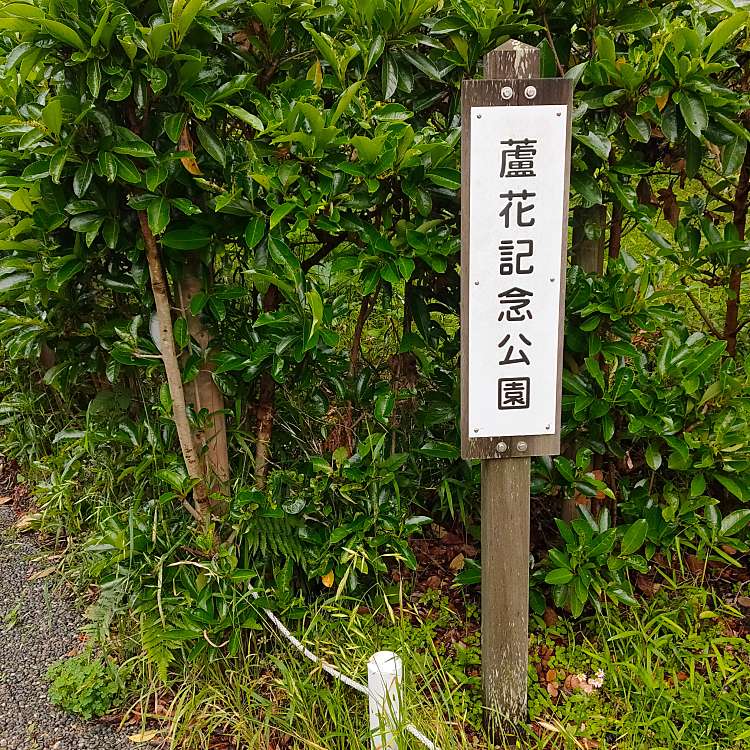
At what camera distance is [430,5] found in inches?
77.5

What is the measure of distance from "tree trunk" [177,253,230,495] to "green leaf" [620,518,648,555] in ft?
4.29

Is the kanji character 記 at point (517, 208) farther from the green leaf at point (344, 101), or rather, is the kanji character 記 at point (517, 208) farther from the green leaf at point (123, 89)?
the green leaf at point (123, 89)

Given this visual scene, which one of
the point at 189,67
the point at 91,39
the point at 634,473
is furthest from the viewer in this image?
the point at 634,473

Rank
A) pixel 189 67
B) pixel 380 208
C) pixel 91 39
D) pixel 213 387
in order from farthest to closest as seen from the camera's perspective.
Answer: pixel 213 387, pixel 380 208, pixel 189 67, pixel 91 39

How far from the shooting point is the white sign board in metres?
1.75

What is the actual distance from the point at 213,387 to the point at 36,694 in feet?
3.89

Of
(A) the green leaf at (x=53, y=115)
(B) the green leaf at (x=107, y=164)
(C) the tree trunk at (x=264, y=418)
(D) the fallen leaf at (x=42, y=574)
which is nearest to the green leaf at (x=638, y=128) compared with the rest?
(C) the tree trunk at (x=264, y=418)

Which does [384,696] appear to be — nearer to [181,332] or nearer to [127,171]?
[181,332]

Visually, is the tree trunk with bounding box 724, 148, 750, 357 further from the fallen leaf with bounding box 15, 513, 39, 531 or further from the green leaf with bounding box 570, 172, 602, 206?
the fallen leaf with bounding box 15, 513, 39, 531

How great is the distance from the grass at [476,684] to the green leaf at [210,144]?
1412 millimetres

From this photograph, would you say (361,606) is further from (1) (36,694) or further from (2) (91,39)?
(2) (91,39)

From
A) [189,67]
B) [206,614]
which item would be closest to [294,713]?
[206,614]

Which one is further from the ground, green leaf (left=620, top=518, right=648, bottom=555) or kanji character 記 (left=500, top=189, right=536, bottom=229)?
kanji character 記 (left=500, top=189, right=536, bottom=229)

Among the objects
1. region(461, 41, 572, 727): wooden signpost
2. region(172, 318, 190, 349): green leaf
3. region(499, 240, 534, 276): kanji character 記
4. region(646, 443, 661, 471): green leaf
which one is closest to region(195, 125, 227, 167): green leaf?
region(172, 318, 190, 349): green leaf
